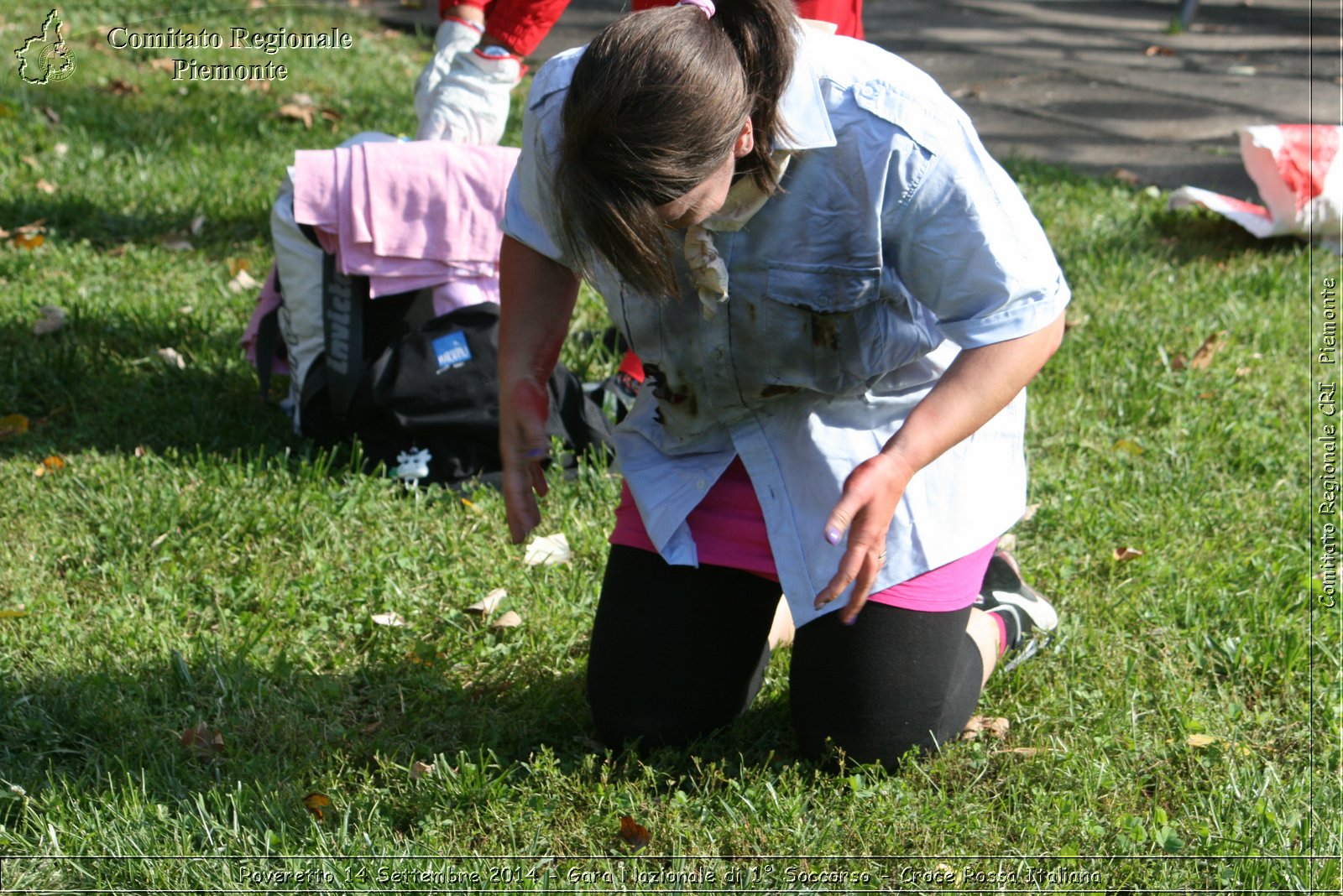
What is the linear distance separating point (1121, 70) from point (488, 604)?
638 centimetres

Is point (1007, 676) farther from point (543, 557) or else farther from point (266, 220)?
point (266, 220)

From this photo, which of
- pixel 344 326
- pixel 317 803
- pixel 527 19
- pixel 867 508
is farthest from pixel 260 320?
pixel 867 508

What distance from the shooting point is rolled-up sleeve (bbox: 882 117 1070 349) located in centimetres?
171

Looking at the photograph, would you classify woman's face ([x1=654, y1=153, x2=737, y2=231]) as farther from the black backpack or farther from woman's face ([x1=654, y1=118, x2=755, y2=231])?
the black backpack

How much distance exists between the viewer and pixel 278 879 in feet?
6.23

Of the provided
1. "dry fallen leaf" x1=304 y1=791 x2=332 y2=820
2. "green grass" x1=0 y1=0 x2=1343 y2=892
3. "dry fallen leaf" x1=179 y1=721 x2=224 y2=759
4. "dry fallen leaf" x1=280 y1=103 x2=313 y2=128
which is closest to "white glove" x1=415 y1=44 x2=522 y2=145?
"green grass" x1=0 y1=0 x2=1343 y2=892

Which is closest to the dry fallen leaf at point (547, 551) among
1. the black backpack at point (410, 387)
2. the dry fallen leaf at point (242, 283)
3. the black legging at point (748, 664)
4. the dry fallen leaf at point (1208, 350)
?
the black backpack at point (410, 387)

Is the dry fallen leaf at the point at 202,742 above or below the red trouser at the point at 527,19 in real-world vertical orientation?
below

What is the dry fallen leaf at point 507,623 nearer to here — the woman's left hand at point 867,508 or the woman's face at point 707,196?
the woman's left hand at point 867,508

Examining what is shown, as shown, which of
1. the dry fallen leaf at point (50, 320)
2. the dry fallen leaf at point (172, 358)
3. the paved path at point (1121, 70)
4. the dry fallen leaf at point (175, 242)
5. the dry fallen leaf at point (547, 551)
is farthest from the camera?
the paved path at point (1121, 70)

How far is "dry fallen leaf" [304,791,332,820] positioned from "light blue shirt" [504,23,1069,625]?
0.69 metres

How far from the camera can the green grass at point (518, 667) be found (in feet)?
6.52

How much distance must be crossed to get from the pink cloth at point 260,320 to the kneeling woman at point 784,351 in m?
1.37

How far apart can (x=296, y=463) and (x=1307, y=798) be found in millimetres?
2267
